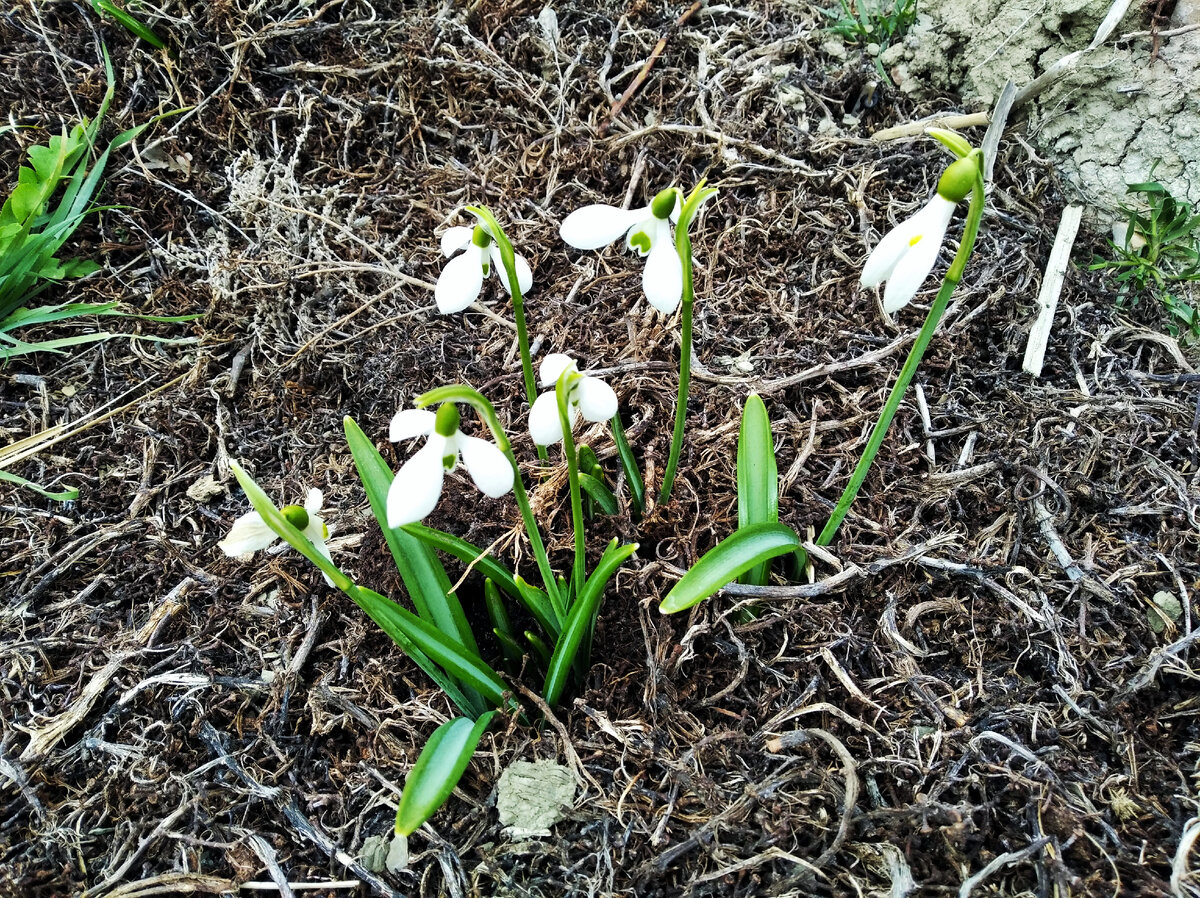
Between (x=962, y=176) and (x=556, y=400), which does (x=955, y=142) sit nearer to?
(x=962, y=176)

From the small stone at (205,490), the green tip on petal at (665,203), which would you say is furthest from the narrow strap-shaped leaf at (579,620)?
the small stone at (205,490)

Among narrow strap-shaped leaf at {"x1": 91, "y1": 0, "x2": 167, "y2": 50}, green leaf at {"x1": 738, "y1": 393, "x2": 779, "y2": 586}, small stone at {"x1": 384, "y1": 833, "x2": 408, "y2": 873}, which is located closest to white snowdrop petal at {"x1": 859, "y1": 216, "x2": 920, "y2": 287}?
green leaf at {"x1": 738, "y1": 393, "x2": 779, "y2": 586}

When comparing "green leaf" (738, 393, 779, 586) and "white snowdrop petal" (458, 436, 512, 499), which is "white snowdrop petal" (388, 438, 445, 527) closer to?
"white snowdrop petal" (458, 436, 512, 499)

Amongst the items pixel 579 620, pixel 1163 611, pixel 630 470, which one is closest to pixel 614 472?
pixel 630 470

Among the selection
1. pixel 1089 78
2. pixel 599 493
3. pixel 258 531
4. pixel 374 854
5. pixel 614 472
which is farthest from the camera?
pixel 1089 78

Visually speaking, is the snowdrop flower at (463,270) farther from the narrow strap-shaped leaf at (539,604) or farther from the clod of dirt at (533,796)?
the clod of dirt at (533,796)

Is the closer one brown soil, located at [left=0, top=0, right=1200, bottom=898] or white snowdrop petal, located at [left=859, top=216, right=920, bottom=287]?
white snowdrop petal, located at [left=859, top=216, right=920, bottom=287]

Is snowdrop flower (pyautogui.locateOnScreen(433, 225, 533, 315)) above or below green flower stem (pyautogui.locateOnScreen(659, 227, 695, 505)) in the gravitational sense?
above

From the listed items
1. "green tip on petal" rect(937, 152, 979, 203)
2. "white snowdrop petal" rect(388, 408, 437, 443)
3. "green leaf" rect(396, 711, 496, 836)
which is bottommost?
"green leaf" rect(396, 711, 496, 836)
